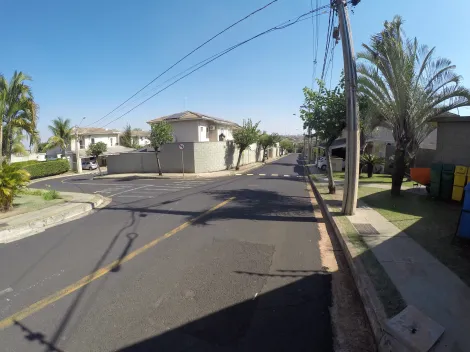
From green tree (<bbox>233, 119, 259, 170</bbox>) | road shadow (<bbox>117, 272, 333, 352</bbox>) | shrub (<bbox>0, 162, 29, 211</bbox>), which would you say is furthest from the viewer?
green tree (<bbox>233, 119, 259, 170</bbox>)

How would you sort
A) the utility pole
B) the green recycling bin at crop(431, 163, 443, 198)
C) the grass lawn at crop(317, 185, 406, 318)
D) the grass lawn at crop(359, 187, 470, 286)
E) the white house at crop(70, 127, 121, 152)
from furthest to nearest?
the white house at crop(70, 127, 121, 152) < the green recycling bin at crop(431, 163, 443, 198) < the utility pole < the grass lawn at crop(359, 187, 470, 286) < the grass lawn at crop(317, 185, 406, 318)

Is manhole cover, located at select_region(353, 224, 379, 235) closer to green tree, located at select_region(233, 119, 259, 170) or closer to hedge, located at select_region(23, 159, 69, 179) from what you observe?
green tree, located at select_region(233, 119, 259, 170)

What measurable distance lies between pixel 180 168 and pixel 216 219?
60.3ft

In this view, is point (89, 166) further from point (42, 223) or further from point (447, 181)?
point (447, 181)

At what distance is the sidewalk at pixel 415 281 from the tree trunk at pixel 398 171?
4876 mm

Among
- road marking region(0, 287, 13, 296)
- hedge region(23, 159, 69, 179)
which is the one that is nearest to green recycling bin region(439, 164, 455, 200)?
road marking region(0, 287, 13, 296)

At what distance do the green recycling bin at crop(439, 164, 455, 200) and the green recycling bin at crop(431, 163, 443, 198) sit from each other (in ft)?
0.31

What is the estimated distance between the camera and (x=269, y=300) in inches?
159

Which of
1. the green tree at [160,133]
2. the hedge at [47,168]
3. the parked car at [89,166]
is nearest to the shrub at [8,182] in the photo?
the green tree at [160,133]

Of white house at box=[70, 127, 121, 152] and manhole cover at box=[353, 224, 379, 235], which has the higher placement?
white house at box=[70, 127, 121, 152]

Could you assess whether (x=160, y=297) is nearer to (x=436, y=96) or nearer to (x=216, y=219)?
(x=216, y=219)

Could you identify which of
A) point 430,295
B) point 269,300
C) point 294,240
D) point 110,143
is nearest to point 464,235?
point 430,295

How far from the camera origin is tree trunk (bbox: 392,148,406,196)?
1145 centimetres

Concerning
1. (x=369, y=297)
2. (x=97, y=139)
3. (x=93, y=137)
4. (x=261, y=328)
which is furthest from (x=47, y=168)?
(x=369, y=297)
